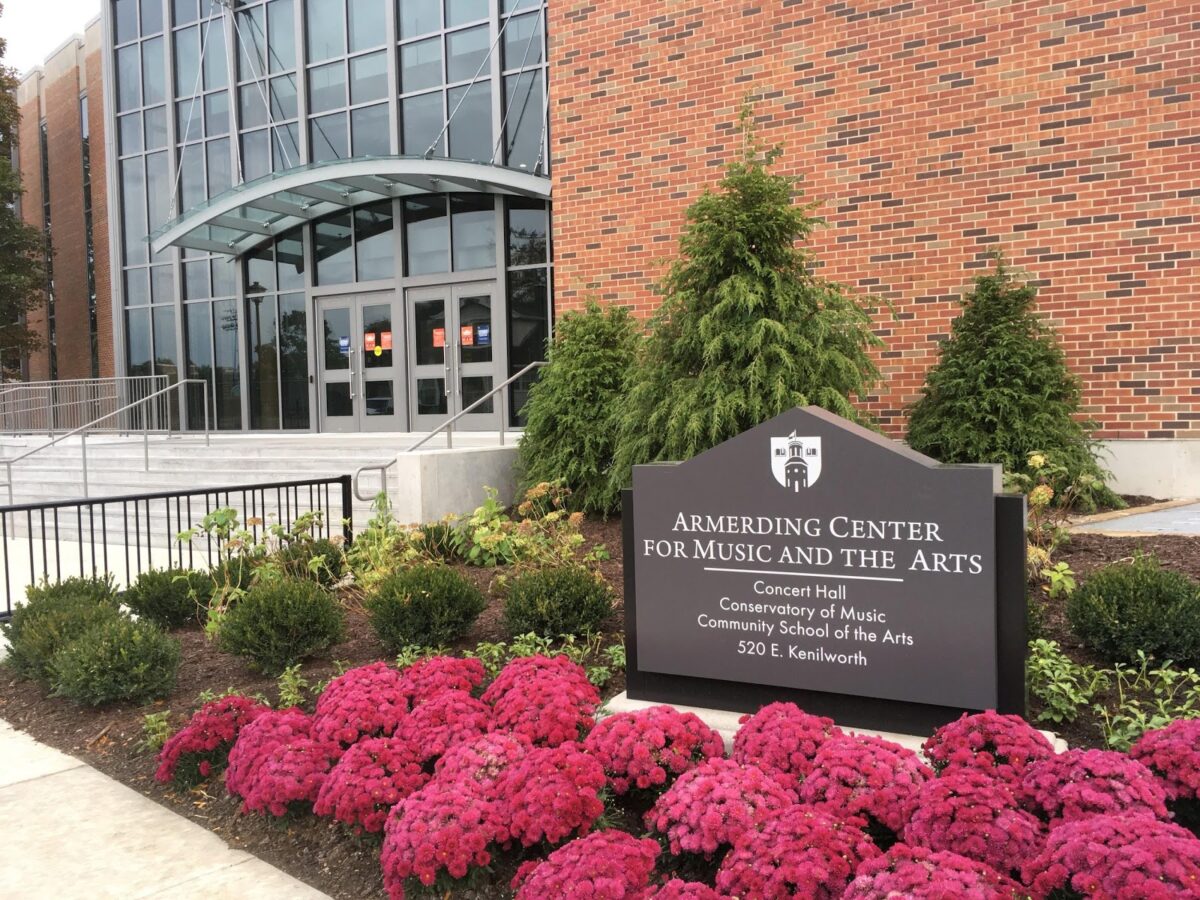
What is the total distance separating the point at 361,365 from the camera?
16.8 meters

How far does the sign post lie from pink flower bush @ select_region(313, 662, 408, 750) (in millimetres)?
1002

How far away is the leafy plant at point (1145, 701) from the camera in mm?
3344

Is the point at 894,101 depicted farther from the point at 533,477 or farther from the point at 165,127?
the point at 165,127

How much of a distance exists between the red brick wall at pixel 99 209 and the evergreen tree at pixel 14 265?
2.32 m

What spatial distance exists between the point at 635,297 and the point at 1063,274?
14.1 ft

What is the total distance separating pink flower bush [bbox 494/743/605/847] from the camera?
2.84 meters

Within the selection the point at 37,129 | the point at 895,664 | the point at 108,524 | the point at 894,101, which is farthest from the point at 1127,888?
the point at 37,129

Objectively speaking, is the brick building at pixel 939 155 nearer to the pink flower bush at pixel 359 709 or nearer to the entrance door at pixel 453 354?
A: the entrance door at pixel 453 354

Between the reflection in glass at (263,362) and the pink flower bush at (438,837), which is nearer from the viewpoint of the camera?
the pink flower bush at (438,837)

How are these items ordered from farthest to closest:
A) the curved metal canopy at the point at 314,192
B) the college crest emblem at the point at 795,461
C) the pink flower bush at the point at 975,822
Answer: the curved metal canopy at the point at 314,192 → the college crest emblem at the point at 795,461 → the pink flower bush at the point at 975,822

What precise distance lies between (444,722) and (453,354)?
488 inches

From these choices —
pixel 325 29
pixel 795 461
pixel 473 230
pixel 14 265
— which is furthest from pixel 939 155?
pixel 14 265

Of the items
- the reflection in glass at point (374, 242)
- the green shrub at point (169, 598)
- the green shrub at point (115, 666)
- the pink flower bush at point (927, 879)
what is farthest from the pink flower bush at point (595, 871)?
the reflection in glass at point (374, 242)

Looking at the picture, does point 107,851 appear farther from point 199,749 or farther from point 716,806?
point 716,806
